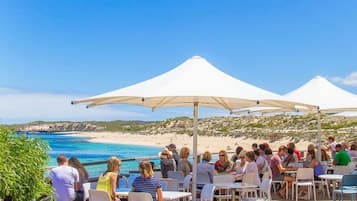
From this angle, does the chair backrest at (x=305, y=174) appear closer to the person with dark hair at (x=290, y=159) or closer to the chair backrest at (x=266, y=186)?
the person with dark hair at (x=290, y=159)

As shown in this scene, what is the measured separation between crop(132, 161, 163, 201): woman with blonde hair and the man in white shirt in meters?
1.04

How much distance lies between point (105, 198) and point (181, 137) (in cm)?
6383

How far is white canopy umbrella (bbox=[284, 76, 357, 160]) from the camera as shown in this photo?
1100 centimetres

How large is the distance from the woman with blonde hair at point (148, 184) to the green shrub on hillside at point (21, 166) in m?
2.12

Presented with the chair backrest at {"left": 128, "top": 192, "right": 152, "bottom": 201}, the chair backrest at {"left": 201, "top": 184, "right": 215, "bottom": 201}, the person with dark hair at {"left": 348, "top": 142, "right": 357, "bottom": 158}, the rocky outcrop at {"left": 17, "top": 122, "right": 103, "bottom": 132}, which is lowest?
the chair backrest at {"left": 201, "top": 184, "right": 215, "bottom": 201}

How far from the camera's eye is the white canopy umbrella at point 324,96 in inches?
433

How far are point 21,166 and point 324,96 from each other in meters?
8.43

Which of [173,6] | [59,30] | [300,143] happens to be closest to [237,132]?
[300,143]

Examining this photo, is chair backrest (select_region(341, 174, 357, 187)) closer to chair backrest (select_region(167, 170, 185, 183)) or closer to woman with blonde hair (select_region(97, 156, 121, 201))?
chair backrest (select_region(167, 170, 185, 183))

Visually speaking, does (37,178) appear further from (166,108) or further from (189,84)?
(166,108)

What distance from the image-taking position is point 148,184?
643cm

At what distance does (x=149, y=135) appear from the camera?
8494cm

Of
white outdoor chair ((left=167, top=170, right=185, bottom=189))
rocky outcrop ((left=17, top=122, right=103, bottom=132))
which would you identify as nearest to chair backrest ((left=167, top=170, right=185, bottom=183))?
white outdoor chair ((left=167, top=170, right=185, bottom=189))

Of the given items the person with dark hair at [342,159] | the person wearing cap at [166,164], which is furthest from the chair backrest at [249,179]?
the person with dark hair at [342,159]
